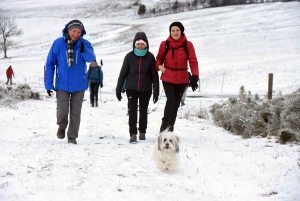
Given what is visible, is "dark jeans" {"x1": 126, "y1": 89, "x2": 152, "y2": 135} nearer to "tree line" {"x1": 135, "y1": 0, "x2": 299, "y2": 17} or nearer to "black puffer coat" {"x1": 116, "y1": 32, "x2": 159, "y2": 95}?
"black puffer coat" {"x1": 116, "y1": 32, "x2": 159, "y2": 95}

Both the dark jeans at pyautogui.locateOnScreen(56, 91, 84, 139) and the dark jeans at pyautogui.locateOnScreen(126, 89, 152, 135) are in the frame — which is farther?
the dark jeans at pyautogui.locateOnScreen(126, 89, 152, 135)

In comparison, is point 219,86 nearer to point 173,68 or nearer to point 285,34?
point 173,68

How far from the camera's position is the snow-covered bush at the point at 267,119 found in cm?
691

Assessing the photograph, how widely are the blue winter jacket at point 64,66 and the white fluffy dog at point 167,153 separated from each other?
82.8 inches

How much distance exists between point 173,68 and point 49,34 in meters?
68.2

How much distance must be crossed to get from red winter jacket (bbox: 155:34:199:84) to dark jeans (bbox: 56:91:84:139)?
5.50ft

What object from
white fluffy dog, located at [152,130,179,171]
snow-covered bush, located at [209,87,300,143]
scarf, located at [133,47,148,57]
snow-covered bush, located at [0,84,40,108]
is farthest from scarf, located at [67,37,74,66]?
snow-covered bush, located at [0,84,40,108]

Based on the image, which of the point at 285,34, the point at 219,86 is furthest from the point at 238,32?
the point at 219,86

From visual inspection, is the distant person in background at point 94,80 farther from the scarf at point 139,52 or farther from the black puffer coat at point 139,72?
the scarf at point 139,52

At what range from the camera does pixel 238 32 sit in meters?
56.0

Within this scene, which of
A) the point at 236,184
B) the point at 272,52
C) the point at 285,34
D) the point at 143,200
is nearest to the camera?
the point at 143,200

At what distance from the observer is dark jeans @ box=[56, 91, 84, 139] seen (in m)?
6.15

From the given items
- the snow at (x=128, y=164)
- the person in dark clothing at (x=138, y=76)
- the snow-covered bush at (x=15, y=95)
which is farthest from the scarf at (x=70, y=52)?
the snow-covered bush at (x=15, y=95)

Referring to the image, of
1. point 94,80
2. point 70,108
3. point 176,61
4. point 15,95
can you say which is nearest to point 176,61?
point 176,61
